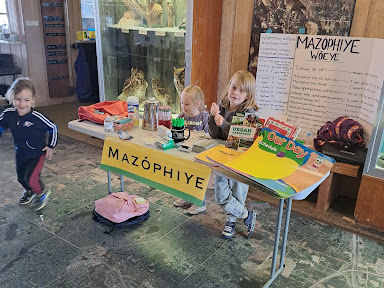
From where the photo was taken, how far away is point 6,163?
148 inches

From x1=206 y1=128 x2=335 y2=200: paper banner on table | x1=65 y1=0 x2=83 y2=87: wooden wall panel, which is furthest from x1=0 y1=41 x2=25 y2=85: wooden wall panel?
x1=206 y1=128 x2=335 y2=200: paper banner on table

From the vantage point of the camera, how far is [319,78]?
3088 millimetres

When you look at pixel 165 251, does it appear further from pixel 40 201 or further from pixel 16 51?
pixel 16 51

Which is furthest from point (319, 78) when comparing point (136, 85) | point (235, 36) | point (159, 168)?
point (136, 85)

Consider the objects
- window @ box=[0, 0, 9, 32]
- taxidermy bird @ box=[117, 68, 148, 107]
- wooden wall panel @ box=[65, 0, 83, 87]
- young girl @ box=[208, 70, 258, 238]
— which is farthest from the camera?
wooden wall panel @ box=[65, 0, 83, 87]

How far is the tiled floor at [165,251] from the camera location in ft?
6.91

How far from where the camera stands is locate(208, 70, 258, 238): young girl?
2.26 meters

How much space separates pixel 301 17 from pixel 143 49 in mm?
1805

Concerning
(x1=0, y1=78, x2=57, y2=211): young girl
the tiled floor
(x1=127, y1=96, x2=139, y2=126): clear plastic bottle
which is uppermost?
(x1=127, y1=96, x2=139, y2=126): clear plastic bottle

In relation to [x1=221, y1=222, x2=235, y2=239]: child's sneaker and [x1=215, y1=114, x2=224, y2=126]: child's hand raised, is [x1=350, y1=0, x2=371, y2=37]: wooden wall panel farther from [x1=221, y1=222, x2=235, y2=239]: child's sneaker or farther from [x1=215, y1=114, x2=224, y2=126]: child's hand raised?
[x1=221, y1=222, x2=235, y2=239]: child's sneaker

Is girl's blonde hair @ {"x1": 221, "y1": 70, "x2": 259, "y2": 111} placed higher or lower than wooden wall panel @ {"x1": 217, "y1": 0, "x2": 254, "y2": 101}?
lower

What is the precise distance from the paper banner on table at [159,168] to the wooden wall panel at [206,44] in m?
1.47

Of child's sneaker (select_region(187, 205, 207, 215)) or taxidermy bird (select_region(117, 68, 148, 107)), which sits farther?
taxidermy bird (select_region(117, 68, 148, 107))

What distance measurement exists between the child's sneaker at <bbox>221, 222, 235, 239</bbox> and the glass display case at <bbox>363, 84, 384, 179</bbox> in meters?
1.09
